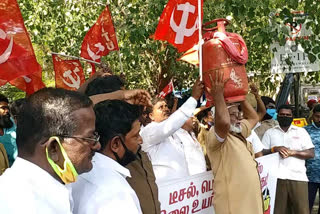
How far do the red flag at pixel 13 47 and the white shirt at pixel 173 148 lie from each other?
3.61 feet

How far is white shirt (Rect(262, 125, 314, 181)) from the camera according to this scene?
629cm

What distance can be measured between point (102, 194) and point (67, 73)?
6.74m

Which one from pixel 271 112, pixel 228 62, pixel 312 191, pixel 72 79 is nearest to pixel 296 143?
pixel 312 191

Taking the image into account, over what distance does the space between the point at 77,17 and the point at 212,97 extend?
6057 millimetres

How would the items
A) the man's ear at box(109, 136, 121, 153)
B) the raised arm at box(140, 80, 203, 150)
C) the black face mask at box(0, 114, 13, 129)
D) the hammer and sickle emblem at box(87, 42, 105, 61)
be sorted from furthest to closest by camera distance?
1. the hammer and sickle emblem at box(87, 42, 105, 61)
2. the black face mask at box(0, 114, 13, 129)
3. the raised arm at box(140, 80, 203, 150)
4. the man's ear at box(109, 136, 121, 153)

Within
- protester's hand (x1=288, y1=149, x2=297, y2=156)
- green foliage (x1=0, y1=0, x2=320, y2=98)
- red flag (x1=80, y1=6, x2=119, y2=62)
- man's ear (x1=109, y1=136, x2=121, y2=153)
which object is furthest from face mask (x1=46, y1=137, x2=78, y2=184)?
red flag (x1=80, y1=6, x2=119, y2=62)

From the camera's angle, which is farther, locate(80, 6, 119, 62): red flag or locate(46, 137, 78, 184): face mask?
locate(80, 6, 119, 62): red flag

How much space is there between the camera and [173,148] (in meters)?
4.32

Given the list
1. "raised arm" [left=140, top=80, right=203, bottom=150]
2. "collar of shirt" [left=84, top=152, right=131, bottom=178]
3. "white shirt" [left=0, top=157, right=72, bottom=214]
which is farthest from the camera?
"raised arm" [left=140, top=80, right=203, bottom=150]

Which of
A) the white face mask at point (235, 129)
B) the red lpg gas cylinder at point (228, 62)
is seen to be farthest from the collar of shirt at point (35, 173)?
the white face mask at point (235, 129)

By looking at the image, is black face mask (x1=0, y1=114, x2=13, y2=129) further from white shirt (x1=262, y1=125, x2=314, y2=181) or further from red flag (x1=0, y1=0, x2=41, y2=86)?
white shirt (x1=262, y1=125, x2=314, y2=181)

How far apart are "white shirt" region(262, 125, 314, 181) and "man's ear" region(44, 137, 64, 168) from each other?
4.82 metres

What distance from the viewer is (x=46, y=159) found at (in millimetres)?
1895

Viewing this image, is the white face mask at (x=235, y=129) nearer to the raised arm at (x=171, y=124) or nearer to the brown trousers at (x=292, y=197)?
the raised arm at (x=171, y=124)
